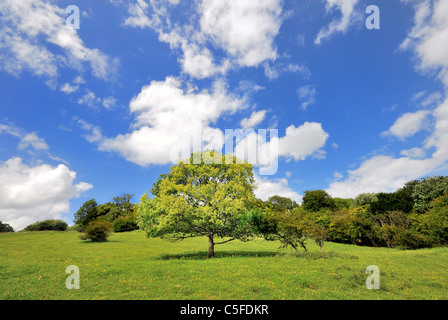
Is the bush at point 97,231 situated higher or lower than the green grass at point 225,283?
lower

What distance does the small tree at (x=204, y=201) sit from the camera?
22.4 meters

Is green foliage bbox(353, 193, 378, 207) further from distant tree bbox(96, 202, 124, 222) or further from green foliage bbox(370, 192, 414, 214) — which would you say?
distant tree bbox(96, 202, 124, 222)

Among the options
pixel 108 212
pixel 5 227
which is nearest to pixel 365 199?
pixel 108 212

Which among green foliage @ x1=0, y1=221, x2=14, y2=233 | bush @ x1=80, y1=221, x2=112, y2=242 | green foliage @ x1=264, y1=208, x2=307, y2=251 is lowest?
green foliage @ x1=0, y1=221, x2=14, y2=233

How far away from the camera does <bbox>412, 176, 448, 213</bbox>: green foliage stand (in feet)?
171

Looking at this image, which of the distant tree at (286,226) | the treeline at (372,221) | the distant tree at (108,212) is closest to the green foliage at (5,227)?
the distant tree at (108,212)

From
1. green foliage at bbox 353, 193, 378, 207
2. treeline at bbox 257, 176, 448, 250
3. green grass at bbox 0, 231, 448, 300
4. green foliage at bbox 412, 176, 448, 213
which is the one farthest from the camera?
green foliage at bbox 353, 193, 378, 207

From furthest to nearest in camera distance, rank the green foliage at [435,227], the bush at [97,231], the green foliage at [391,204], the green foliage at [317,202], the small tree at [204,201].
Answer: the green foliage at [317,202] < the green foliage at [391,204] < the bush at [97,231] < the green foliage at [435,227] < the small tree at [204,201]

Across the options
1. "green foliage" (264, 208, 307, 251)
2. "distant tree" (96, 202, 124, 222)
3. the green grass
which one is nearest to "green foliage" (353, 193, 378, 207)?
"green foliage" (264, 208, 307, 251)

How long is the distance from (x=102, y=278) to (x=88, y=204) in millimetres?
89118

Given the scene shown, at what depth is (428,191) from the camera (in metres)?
54.6

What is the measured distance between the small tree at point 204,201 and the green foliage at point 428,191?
53.5 meters

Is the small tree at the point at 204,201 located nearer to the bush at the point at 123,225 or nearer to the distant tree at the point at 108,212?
the bush at the point at 123,225
